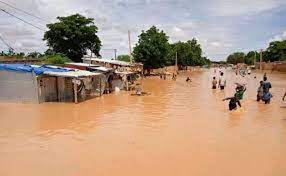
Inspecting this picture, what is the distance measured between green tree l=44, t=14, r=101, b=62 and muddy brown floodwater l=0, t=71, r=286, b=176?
25.3m

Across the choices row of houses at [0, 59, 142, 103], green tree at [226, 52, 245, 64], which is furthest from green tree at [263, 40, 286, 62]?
row of houses at [0, 59, 142, 103]

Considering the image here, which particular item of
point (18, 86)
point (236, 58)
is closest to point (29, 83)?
point (18, 86)

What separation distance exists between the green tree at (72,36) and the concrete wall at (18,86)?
2310 cm

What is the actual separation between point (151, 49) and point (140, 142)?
133 feet

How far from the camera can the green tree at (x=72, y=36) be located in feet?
139

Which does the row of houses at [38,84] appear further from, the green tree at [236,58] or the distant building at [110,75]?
the green tree at [236,58]

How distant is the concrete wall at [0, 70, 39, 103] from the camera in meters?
19.2

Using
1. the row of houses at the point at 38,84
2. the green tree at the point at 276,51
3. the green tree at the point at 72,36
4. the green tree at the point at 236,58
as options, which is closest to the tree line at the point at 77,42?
the green tree at the point at 72,36

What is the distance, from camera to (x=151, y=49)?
5078 cm

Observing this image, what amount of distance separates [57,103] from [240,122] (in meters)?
10.1

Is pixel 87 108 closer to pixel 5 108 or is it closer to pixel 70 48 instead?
pixel 5 108

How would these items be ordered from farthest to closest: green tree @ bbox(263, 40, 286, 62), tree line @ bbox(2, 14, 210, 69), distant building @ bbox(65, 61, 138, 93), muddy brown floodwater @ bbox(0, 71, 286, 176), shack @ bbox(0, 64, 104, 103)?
green tree @ bbox(263, 40, 286, 62), tree line @ bbox(2, 14, 210, 69), distant building @ bbox(65, 61, 138, 93), shack @ bbox(0, 64, 104, 103), muddy brown floodwater @ bbox(0, 71, 286, 176)

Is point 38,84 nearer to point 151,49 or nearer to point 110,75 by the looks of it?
point 110,75

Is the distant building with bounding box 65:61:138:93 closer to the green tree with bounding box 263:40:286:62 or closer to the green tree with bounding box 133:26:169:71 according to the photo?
the green tree with bounding box 133:26:169:71
